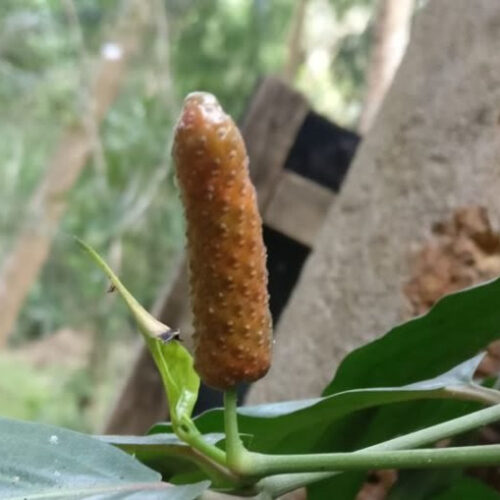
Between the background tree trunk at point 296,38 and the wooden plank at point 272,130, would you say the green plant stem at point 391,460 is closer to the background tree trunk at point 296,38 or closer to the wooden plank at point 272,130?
the wooden plank at point 272,130

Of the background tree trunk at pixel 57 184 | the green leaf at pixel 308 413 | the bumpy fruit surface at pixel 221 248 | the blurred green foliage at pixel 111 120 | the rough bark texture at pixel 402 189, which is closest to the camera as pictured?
the bumpy fruit surface at pixel 221 248

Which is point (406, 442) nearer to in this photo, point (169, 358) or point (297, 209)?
point (169, 358)

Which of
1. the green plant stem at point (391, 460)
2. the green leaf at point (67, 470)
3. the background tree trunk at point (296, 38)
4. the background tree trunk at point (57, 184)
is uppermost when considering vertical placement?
the green plant stem at point (391, 460)

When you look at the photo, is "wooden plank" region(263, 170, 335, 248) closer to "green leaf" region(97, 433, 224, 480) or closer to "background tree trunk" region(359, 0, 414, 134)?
"green leaf" region(97, 433, 224, 480)

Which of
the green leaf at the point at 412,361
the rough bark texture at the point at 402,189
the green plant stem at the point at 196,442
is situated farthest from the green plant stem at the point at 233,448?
the rough bark texture at the point at 402,189

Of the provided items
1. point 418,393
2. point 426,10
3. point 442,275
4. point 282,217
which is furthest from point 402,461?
point 282,217

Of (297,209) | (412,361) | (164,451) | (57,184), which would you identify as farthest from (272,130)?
(57,184)

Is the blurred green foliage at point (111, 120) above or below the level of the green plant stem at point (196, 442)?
below
